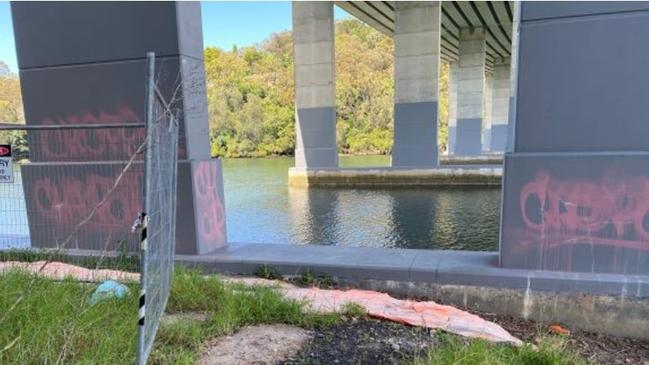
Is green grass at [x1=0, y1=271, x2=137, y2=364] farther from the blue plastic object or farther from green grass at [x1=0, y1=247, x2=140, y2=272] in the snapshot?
green grass at [x1=0, y1=247, x2=140, y2=272]

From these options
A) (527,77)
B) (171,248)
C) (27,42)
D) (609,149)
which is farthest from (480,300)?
(27,42)

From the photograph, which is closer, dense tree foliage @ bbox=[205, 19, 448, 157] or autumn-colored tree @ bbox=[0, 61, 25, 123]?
autumn-colored tree @ bbox=[0, 61, 25, 123]

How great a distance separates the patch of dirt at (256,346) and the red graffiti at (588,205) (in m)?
2.56

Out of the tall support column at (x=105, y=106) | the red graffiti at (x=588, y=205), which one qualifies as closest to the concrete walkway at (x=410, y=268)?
the red graffiti at (x=588, y=205)

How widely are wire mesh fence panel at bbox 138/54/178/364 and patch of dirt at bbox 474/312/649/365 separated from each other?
9.33 feet

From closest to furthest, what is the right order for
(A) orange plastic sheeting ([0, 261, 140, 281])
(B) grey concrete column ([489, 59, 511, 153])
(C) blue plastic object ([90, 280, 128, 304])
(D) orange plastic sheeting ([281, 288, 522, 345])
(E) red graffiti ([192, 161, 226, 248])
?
(C) blue plastic object ([90, 280, 128, 304]) < (D) orange plastic sheeting ([281, 288, 522, 345]) < (A) orange plastic sheeting ([0, 261, 140, 281]) < (E) red graffiti ([192, 161, 226, 248]) < (B) grey concrete column ([489, 59, 511, 153])

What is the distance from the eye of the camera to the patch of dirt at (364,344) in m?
2.76

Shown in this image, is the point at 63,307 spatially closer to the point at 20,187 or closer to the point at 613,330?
the point at 20,187

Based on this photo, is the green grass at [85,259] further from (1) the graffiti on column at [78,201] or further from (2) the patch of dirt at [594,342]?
(2) the patch of dirt at [594,342]

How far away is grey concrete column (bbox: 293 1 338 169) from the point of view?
19.7m

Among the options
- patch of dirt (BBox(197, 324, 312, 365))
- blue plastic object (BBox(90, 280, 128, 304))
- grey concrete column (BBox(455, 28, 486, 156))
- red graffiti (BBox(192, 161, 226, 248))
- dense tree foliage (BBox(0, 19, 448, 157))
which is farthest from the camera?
dense tree foliage (BBox(0, 19, 448, 157))

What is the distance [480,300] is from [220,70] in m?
65.0

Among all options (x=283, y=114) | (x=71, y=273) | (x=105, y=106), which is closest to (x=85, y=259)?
(x=71, y=273)

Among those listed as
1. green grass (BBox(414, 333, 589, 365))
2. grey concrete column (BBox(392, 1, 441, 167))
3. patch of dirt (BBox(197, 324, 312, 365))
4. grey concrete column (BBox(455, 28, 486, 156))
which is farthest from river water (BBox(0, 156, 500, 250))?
grey concrete column (BBox(455, 28, 486, 156))
